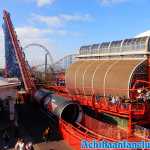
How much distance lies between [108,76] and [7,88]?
1086 cm

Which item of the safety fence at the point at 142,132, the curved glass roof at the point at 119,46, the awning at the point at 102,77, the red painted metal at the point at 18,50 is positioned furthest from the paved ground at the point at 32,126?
the red painted metal at the point at 18,50

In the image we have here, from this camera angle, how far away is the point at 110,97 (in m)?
35.0

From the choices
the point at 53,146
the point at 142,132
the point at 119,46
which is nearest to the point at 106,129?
the point at 142,132

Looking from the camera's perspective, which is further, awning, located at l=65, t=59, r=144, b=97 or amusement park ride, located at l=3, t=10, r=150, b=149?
awning, located at l=65, t=59, r=144, b=97

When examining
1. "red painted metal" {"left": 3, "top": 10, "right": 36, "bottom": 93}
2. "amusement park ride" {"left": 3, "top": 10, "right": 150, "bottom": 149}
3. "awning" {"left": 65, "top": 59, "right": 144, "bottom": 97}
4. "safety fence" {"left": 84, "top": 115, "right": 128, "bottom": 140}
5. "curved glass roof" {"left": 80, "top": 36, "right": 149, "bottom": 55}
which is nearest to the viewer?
"safety fence" {"left": 84, "top": 115, "right": 128, "bottom": 140}

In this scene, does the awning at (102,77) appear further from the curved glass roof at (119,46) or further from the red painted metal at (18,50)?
the red painted metal at (18,50)

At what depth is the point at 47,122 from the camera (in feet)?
124

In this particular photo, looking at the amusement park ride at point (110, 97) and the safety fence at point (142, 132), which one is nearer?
the safety fence at point (142, 132)

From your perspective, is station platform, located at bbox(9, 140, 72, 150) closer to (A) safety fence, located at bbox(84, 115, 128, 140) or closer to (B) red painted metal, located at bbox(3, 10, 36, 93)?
(A) safety fence, located at bbox(84, 115, 128, 140)

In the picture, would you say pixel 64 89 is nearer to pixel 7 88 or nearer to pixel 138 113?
pixel 7 88

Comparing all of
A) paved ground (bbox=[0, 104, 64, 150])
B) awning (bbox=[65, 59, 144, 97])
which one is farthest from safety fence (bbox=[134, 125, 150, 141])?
paved ground (bbox=[0, 104, 64, 150])

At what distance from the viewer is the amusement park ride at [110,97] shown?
98.5ft

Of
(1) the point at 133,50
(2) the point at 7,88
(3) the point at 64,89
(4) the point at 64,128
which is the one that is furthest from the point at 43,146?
(3) the point at 64,89

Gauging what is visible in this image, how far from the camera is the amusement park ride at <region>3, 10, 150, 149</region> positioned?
30.0 m
